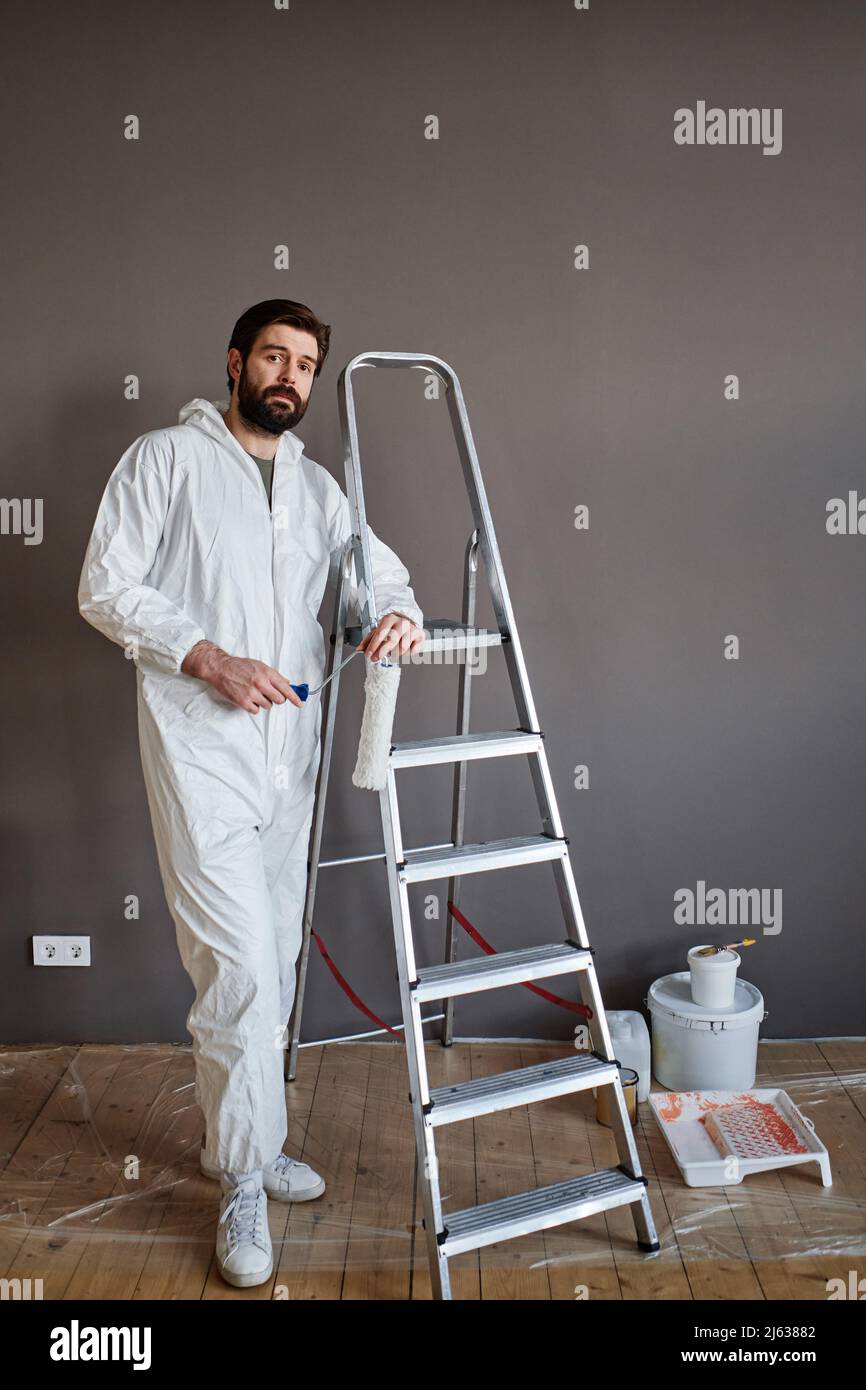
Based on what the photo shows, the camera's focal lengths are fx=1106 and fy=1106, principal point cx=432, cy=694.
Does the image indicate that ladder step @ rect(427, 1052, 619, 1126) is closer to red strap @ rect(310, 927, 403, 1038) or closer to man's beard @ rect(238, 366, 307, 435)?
red strap @ rect(310, 927, 403, 1038)

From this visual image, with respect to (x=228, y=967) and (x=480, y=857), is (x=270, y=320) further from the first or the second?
(x=228, y=967)

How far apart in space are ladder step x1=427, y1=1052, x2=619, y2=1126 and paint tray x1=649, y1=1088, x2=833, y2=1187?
40 cm

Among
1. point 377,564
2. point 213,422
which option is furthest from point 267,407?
point 377,564

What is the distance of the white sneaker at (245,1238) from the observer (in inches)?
79.0

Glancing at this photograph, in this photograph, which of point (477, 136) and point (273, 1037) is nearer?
point (273, 1037)

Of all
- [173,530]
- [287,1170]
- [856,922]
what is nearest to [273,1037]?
[287,1170]

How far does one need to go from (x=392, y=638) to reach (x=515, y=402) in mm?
977

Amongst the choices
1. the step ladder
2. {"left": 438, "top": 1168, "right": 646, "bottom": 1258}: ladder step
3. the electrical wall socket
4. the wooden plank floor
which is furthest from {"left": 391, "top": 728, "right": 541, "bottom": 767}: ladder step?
the electrical wall socket

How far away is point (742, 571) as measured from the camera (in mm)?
2846

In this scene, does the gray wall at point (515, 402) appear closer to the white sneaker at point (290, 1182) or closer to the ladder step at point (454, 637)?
the ladder step at point (454, 637)

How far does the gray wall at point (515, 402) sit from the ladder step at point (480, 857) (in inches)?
28.7
